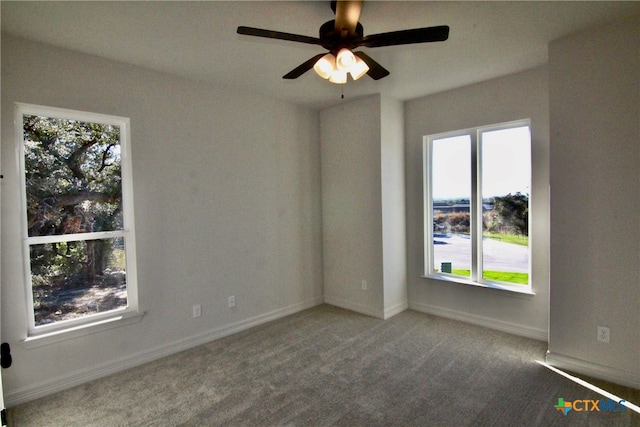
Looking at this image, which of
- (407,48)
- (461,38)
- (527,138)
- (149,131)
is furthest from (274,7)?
(527,138)

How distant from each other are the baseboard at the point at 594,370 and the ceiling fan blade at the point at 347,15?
292 cm

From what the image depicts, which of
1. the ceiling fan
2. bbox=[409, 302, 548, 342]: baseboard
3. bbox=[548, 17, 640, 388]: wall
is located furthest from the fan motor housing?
bbox=[409, 302, 548, 342]: baseboard

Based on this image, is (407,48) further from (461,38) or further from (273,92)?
(273,92)

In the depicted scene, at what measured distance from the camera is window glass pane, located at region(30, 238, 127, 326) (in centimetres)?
246

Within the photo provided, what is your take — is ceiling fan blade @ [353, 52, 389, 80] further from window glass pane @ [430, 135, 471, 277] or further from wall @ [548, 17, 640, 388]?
window glass pane @ [430, 135, 471, 277]

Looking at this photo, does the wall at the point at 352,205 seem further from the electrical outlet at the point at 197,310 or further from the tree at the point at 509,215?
the electrical outlet at the point at 197,310

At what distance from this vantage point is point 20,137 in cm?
237

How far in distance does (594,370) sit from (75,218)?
166 inches

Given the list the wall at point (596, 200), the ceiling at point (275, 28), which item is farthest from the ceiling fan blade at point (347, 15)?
the wall at point (596, 200)

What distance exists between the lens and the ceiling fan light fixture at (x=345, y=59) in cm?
188

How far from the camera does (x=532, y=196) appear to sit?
123 inches

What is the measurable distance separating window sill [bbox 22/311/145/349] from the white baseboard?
3509 mm

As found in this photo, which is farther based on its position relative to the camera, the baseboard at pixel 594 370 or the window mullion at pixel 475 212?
the window mullion at pixel 475 212

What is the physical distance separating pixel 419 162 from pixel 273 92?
1917mm
